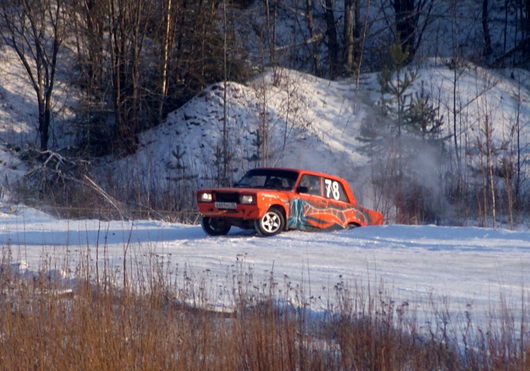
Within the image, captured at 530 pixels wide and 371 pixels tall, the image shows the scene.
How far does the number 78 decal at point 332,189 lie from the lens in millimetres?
18230

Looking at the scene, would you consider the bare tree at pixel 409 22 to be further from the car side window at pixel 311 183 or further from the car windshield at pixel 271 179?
the car windshield at pixel 271 179

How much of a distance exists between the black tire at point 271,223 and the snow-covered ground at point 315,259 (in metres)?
0.19

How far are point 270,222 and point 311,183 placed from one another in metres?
1.66

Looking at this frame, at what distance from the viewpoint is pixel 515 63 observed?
42.7 meters

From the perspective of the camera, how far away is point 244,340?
7.46 meters

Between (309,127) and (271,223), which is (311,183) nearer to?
(271,223)

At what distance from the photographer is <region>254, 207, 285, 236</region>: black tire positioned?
16516mm

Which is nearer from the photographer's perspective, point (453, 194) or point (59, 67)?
point (453, 194)

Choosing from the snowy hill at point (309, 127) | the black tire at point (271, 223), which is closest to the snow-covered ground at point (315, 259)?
the black tire at point (271, 223)

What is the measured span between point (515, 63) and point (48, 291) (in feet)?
125

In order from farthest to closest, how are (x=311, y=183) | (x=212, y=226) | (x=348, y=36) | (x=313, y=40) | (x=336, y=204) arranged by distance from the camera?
(x=313, y=40), (x=348, y=36), (x=336, y=204), (x=311, y=183), (x=212, y=226)

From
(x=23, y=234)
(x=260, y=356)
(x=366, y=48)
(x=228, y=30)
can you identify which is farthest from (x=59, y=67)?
(x=260, y=356)

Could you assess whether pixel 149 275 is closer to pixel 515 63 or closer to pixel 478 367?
pixel 478 367

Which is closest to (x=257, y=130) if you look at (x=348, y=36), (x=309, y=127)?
(x=309, y=127)
